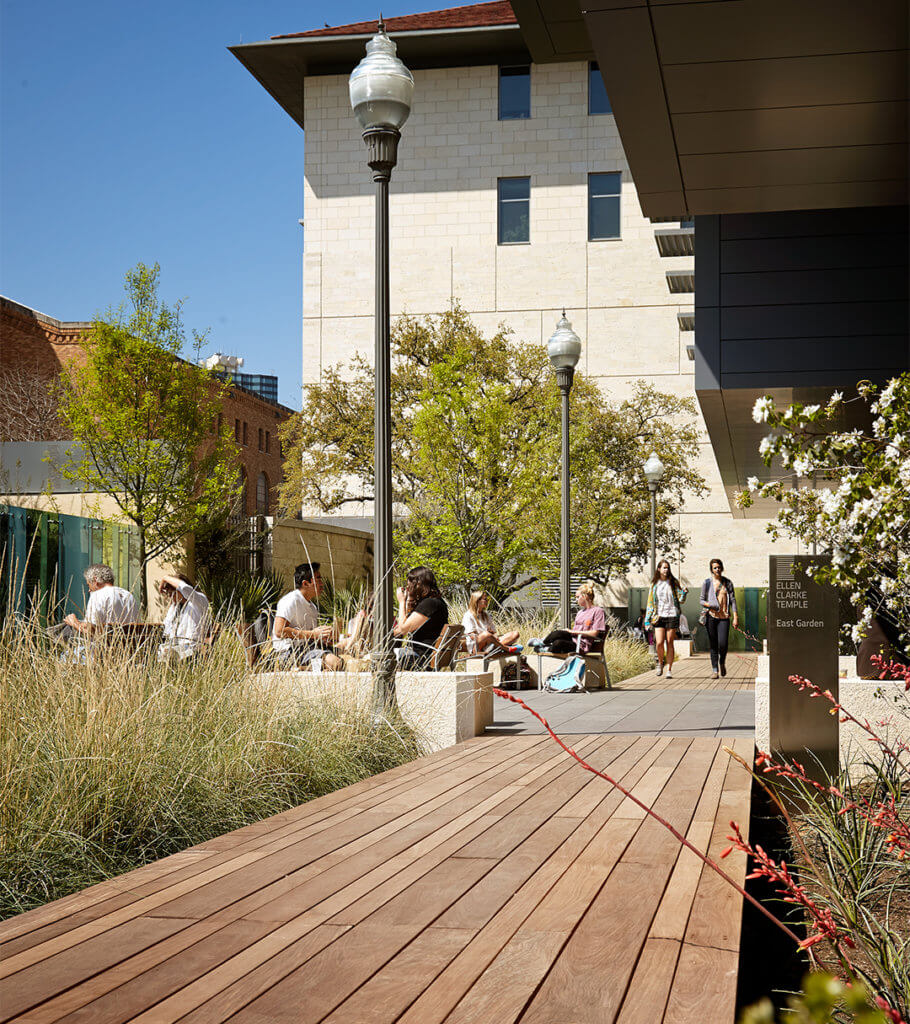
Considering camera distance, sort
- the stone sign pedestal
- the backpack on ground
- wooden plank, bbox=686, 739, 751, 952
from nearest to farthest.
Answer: wooden plank, bbox=686, 739, 751, 952
the stone sign pedestal
the backpack on ground

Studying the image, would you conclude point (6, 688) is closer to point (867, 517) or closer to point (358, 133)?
point (867, 517)

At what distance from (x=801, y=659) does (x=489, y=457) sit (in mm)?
17939

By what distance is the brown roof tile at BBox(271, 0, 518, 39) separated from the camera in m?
39.2

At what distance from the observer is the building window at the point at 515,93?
130 ft

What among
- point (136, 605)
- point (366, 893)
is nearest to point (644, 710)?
point (136, 605)

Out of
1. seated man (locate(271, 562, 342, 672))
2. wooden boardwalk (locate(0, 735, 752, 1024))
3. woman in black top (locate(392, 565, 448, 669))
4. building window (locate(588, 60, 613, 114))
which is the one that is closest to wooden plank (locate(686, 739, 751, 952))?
wooden boardwalk (locate(0, 735, 752, 1024))

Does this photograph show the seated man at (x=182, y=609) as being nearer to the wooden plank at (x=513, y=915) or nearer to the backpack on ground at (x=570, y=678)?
the wooden plank at (x=513, y=915)

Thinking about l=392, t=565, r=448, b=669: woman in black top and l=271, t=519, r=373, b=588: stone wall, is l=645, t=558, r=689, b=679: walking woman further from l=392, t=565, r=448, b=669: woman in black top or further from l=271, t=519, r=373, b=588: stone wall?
l=392, t=565, r=448, b=669: woman in black top

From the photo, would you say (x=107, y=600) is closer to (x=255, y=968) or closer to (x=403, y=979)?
(x=255, y=968)

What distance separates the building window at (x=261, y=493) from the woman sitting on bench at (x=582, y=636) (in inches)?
1635

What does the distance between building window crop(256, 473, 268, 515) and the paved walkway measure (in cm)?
4172

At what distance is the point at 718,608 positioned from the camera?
17.5 m

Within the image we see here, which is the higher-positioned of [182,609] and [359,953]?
[182,609]

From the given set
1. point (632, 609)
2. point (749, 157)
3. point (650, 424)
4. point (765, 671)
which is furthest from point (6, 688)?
point (632, 609)
